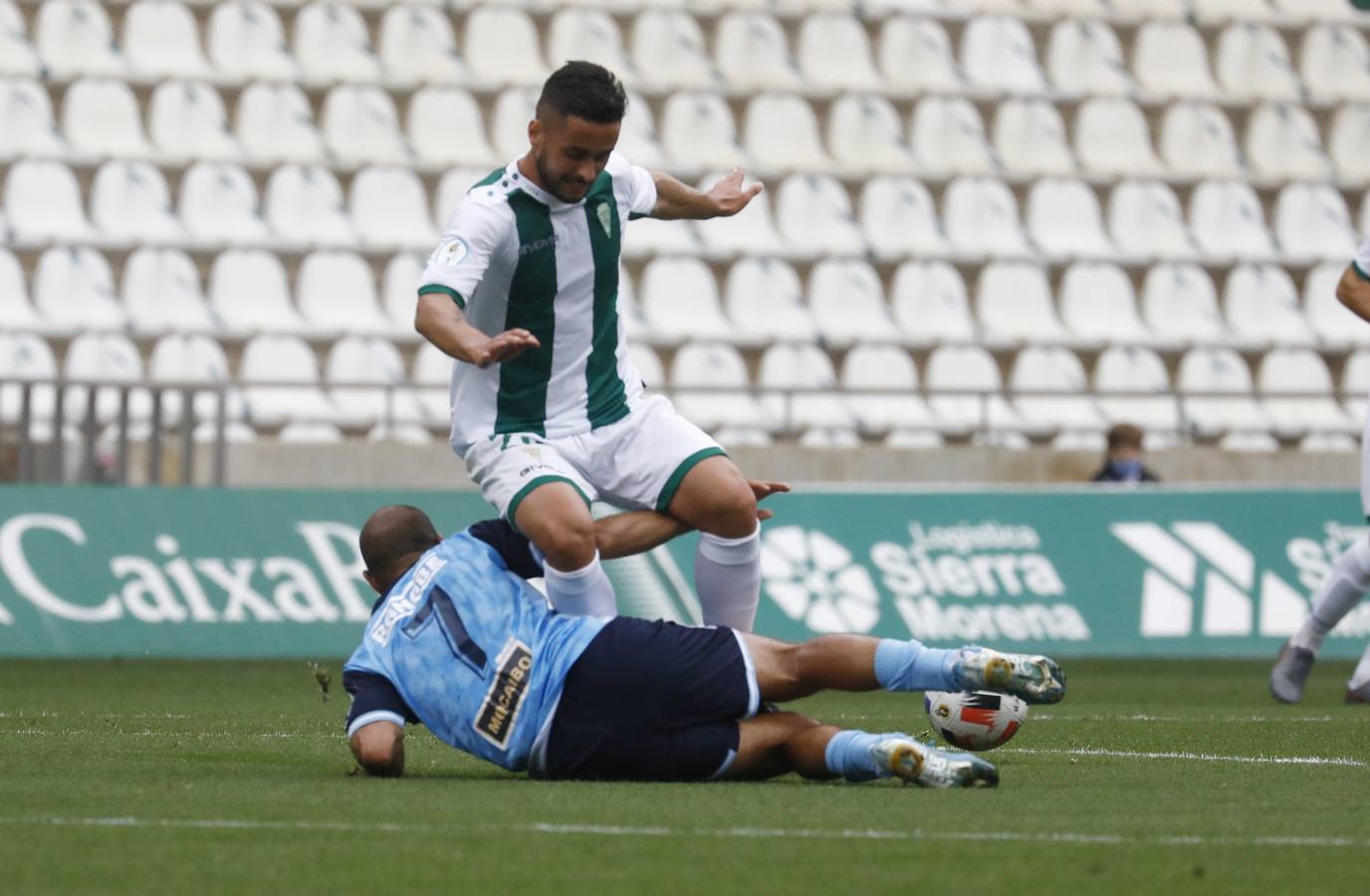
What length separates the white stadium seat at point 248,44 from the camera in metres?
16.5

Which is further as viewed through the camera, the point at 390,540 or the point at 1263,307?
the point at 1263,307

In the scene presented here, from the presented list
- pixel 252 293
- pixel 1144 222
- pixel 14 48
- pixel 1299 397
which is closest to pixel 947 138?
pixel 1144 222

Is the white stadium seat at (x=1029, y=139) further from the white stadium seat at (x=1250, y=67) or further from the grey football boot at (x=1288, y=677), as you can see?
the grey football boot at (x=1288, y=677)

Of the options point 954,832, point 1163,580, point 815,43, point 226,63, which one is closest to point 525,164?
point 954,832

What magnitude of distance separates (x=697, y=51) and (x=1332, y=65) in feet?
19.2

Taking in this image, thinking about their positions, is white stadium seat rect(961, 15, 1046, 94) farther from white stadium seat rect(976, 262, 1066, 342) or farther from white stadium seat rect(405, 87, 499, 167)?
white stadium seat rect(405, 87, 499, 167)

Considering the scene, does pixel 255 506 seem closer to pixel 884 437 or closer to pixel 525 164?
pixel 884 437

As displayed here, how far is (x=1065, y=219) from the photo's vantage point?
17766mm

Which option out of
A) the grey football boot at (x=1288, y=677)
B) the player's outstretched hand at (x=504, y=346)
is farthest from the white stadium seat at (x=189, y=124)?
the player's outstretched hand at (x=504, y=346)

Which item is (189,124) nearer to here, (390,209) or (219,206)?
(219,206)

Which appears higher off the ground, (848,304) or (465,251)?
(465,251)

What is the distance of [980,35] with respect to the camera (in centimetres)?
1853

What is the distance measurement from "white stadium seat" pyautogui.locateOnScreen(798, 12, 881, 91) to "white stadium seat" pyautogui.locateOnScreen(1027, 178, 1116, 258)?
163 centimetres

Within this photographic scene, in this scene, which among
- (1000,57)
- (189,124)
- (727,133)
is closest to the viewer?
(189,124)
